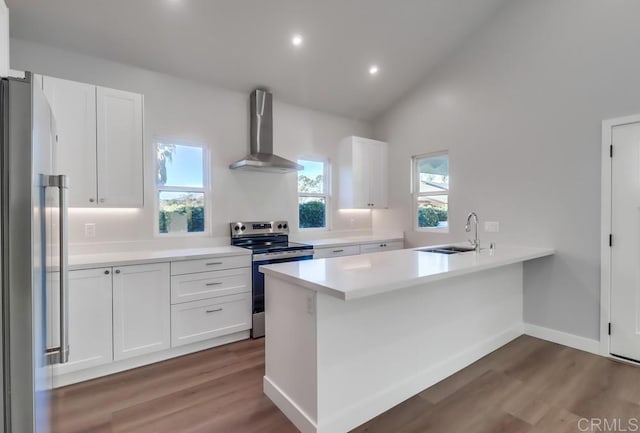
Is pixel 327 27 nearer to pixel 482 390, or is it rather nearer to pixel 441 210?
pixel 441 210

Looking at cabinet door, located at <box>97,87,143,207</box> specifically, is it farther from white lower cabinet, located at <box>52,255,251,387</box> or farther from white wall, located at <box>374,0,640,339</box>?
white wall, located at <box>374,0,640,339</box>

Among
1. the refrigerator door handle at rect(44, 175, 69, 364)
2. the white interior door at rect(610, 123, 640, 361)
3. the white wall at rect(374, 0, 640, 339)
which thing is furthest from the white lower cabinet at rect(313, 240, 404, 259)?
the refrigerator door handle at rect(44, 175, 69, 364)

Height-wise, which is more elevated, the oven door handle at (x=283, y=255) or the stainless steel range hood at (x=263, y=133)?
the stainless steel range hood at (x=263, y=133)

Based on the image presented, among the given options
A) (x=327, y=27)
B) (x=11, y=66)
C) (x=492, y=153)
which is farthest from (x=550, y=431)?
(x=11, y=66)

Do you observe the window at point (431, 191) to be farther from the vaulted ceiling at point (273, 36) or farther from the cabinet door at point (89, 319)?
the cabinet door at point (89, 319)

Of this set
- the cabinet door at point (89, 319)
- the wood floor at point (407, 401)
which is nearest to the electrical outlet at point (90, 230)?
the cabinet door at point (89, 319)

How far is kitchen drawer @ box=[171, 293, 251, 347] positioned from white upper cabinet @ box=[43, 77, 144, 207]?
108cm

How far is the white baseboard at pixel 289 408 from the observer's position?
6.06ft

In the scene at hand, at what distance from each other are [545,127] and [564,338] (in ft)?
6.83

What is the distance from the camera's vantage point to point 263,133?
12.9ft

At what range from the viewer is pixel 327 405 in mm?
1837

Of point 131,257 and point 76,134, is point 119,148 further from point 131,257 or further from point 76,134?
point 131,257

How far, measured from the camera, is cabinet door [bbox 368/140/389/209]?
4851 mm

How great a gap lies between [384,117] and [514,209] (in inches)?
95.8
